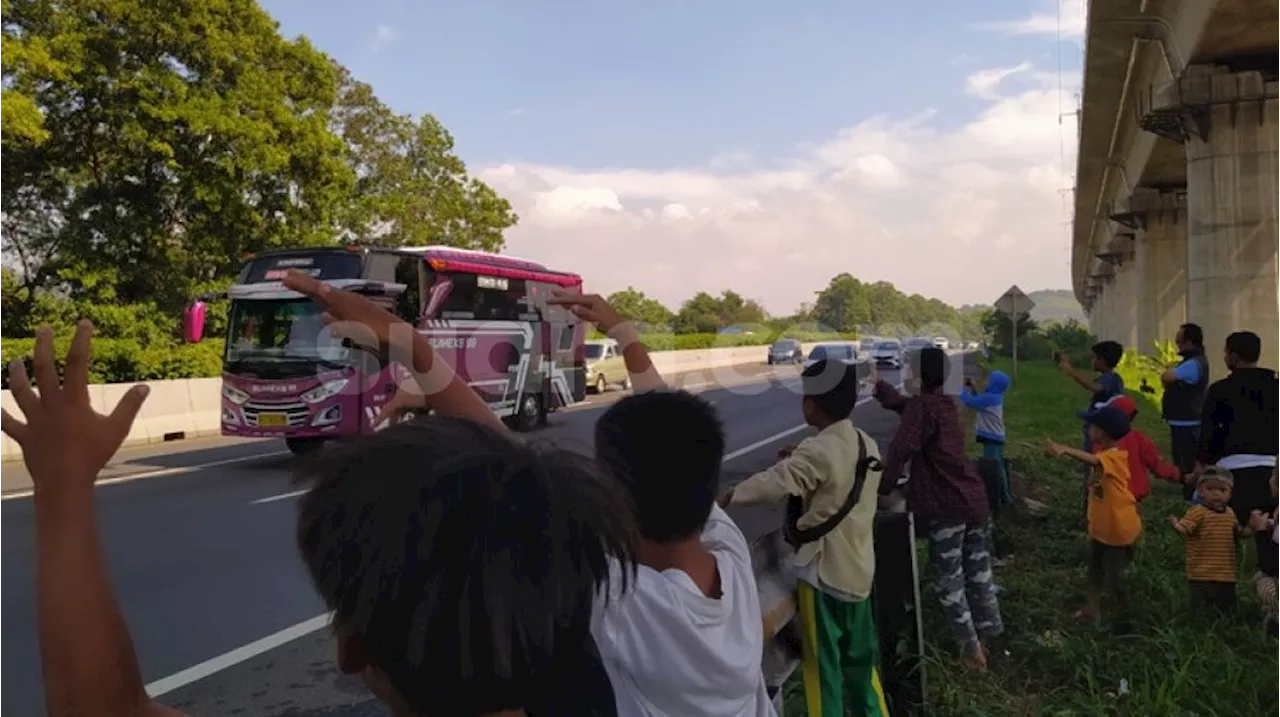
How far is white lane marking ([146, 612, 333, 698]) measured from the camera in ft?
16.7

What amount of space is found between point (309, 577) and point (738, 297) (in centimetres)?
9481

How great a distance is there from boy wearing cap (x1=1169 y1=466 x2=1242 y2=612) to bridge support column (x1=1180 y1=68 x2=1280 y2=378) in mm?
12006

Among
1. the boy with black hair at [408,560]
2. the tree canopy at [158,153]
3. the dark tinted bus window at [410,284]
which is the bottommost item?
the boy with black hair at [408,560]

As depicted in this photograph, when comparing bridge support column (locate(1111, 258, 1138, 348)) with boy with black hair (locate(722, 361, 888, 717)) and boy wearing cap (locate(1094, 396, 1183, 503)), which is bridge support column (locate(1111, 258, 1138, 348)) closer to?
boy wearing cap (locate(1094, 396, 1183, 503))

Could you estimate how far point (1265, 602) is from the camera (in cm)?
518

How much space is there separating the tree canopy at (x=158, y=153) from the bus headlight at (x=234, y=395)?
33.1ft

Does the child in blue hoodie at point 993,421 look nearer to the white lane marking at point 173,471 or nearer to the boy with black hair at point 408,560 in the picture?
the boy with black hair at point 408,560

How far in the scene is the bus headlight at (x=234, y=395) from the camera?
531 inches

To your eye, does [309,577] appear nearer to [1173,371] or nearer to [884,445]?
[1173,371]

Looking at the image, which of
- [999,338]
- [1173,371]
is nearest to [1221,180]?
[1173,371]

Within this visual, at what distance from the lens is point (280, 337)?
13.6 metres

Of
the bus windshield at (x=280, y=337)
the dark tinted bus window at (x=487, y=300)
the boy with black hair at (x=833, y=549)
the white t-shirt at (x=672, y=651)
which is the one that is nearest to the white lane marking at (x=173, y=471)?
the bus windshield at (x=280, y=337)

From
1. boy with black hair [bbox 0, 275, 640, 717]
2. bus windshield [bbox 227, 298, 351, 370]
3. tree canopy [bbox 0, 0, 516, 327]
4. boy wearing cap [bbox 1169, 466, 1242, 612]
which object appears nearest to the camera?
boy with black hair [bbox 0, 275, 640, 717]

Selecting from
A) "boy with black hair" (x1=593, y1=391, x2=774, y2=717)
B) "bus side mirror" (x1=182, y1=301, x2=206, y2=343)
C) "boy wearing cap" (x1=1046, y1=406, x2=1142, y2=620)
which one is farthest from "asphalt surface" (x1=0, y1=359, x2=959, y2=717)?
"boy wearing cap" (x1=1046, y1=406, x2=1142, y2=620)
